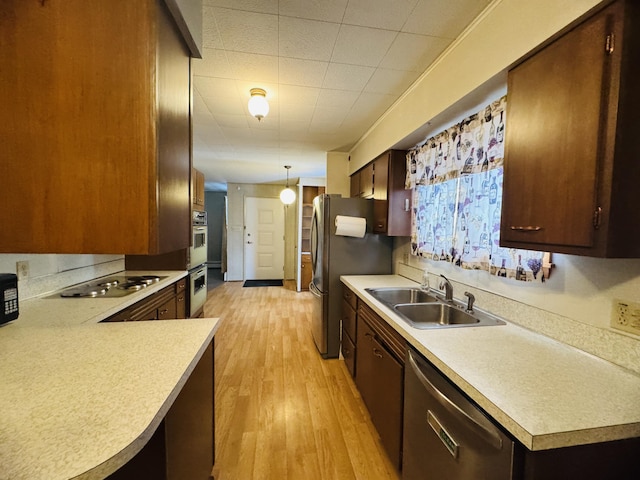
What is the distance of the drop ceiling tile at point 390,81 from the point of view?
1879 mm

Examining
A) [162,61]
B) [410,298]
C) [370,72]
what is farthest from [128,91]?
[410,298]

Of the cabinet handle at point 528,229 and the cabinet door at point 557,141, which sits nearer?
the cabinet door at point 557,141

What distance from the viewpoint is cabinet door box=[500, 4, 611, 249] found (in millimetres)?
861

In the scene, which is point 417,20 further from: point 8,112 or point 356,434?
point 356,434

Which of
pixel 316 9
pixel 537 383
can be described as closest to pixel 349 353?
pixel 537 383

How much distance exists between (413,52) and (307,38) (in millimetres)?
647

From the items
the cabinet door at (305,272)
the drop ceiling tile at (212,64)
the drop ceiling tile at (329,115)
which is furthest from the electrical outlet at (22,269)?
the cabinet door at (305,272)

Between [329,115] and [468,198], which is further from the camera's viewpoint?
[329,115]

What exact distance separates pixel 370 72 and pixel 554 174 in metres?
1.39

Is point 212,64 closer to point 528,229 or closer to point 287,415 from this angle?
point 528,229

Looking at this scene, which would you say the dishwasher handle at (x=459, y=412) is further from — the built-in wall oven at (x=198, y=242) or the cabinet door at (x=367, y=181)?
the built-in wall oven at (x=198, y=242)

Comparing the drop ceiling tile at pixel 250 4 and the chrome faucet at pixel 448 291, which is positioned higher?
the drop ceiling tile at pixel 250 4

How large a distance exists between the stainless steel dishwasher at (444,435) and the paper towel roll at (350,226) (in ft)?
5.08

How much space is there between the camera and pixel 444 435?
0.99m
